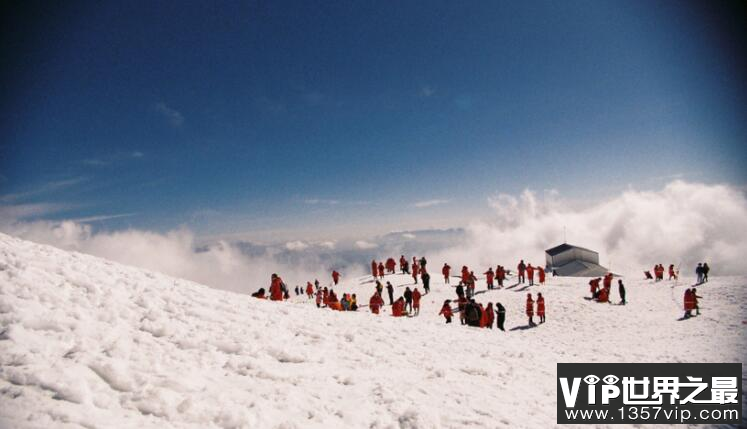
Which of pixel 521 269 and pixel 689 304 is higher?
pixel 521 269

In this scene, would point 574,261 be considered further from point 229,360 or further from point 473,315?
point 229,360

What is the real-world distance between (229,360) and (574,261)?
2084 inches

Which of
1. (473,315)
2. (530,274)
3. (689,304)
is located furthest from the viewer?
(530,274)

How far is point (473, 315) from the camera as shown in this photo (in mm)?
17016

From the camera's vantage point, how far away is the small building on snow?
45.9 m

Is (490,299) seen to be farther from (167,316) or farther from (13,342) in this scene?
(13,342)

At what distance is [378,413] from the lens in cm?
627

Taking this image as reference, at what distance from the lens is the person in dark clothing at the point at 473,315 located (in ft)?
55.8

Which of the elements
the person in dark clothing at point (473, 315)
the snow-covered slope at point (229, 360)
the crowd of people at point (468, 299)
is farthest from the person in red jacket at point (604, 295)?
the person in dark clothing at point (473, 315)

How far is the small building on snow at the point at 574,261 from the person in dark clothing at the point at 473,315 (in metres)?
36.1

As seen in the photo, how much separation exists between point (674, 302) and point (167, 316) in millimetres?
28041

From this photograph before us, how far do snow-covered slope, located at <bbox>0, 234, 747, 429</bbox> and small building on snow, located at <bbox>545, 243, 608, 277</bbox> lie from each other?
116 ft

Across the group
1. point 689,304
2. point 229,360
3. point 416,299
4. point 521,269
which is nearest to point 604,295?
point 689,304

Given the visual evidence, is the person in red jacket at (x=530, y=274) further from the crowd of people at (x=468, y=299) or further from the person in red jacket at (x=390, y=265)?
the person in red jacket at (x=390, y=265)
